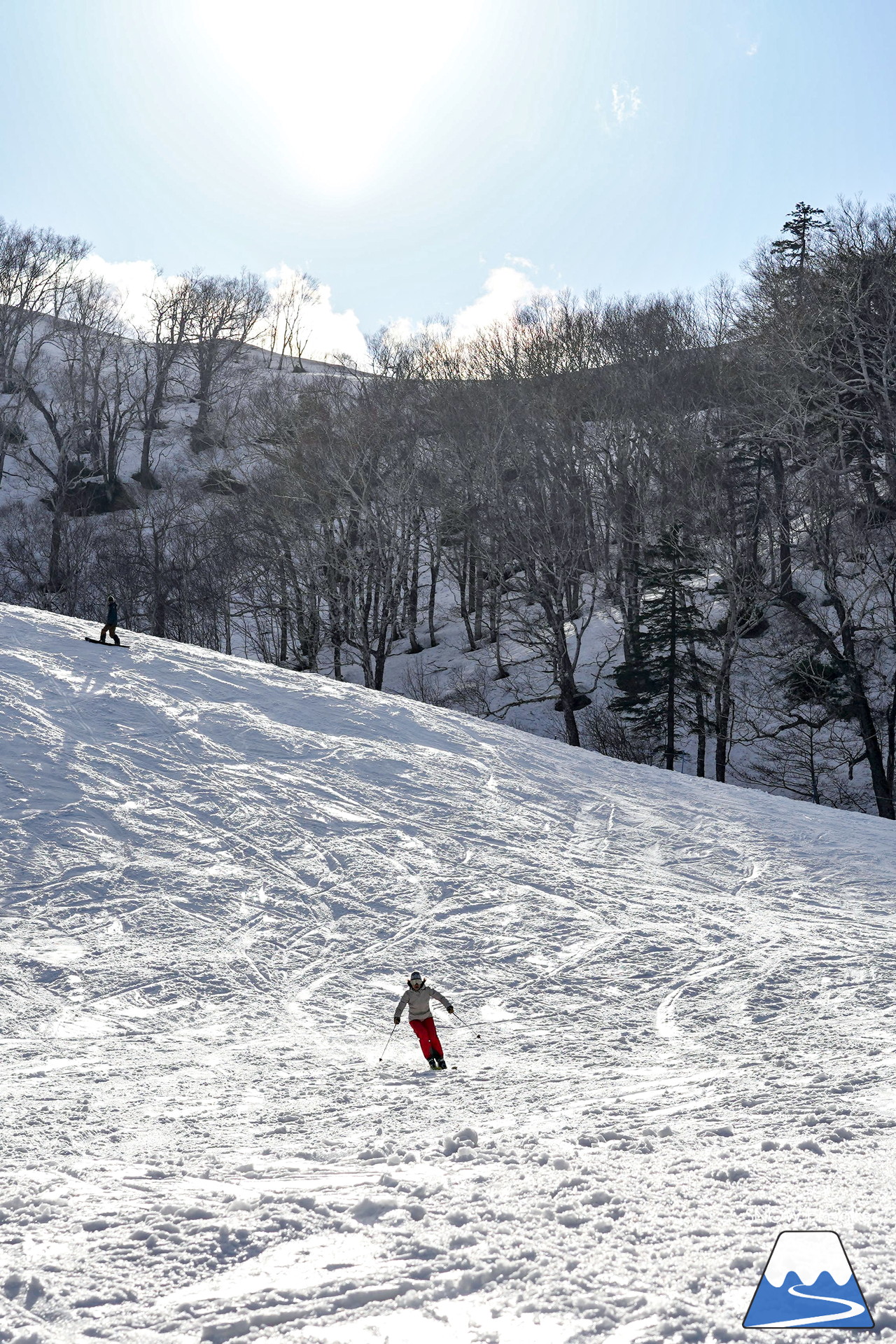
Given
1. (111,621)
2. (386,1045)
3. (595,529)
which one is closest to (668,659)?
(595,529)

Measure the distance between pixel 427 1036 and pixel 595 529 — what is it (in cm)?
3397

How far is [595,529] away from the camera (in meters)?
41.2

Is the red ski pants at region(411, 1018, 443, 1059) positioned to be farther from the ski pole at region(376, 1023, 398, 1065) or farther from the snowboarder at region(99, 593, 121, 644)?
the snowboarder at region(99, 593, 121, 644)

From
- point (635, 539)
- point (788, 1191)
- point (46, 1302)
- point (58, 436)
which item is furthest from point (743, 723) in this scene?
point (58, 436)

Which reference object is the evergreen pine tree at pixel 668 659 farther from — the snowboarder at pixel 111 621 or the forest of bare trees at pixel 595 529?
the snowboarder at pixel 111 621

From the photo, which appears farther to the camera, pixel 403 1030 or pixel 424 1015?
pixel 403 1030

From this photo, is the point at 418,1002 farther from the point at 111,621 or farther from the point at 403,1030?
the point at 111,621

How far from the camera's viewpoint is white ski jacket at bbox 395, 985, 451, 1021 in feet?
30.0

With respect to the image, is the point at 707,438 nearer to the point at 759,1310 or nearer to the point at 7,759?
the point at 7,759

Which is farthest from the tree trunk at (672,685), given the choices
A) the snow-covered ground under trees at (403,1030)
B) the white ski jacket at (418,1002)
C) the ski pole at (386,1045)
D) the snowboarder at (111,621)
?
the white ski jacket at (418,1002)

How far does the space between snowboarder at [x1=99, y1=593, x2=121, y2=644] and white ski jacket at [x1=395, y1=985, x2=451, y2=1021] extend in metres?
18.2

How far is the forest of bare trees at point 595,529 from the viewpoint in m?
32.7

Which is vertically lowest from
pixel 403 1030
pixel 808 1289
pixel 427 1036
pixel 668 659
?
pixel 403 1030

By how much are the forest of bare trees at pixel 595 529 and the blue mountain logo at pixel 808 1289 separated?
90.6ft
